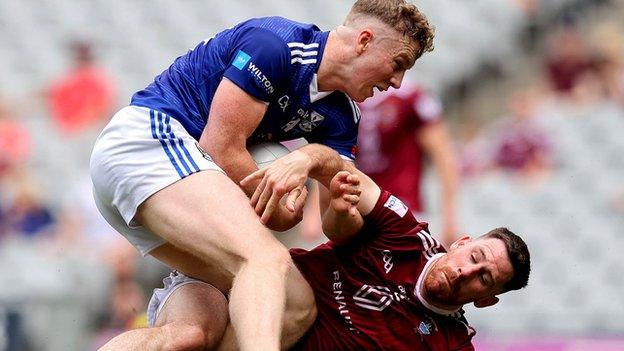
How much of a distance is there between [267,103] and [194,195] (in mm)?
439

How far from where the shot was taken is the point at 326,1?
1209cm

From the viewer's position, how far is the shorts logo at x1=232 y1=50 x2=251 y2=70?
466 centimetres

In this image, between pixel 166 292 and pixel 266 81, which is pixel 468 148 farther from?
pixel 266 81

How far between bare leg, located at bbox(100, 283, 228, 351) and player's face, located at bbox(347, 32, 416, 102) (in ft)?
3.14

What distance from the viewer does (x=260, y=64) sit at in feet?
15.3

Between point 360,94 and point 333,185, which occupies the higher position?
point 360,94

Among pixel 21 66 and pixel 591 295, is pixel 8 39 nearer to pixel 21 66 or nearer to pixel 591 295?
pixel 21 66

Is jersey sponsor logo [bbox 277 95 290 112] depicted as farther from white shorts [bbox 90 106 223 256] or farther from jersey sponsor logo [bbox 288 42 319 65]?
white shorts [bbox 90 106 223 256]

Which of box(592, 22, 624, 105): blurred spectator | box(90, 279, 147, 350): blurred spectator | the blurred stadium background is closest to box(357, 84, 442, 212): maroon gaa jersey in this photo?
the blurred stadium background

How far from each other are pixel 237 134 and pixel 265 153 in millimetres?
331

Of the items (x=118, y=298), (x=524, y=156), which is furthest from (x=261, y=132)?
(x=524, y=156)

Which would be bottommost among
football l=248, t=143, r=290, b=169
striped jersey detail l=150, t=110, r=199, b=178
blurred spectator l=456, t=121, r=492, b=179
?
striped jersey detail l=150, t=110, r=199, b=178

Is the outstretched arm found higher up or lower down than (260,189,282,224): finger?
higher up

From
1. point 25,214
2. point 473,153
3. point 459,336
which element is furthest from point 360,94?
point 25,214
